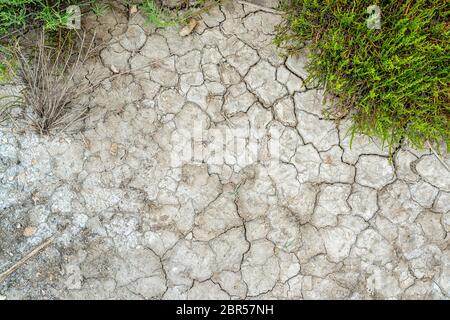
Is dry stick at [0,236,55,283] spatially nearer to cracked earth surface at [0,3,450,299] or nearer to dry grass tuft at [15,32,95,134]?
cracked earth surface at [0,3,450,299]

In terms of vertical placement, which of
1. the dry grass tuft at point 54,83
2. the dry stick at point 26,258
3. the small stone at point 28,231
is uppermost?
the dry grass tuft at point 54,83

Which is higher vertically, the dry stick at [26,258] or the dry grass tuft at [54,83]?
the dry grass tuft at [54,83]

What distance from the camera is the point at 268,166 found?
2953 mm

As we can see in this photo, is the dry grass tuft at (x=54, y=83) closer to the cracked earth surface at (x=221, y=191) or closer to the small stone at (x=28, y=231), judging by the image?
the cracked earth surface at (x=221, y=191)

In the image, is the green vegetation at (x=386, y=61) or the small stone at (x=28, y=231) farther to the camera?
the small stone at (x=28, y=231)

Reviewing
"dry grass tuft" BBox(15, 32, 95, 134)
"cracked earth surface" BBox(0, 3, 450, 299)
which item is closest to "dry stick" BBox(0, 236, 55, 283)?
"cracked earth surface" BBox(0, 3, 450, 299)

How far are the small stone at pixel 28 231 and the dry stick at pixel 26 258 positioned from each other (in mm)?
87

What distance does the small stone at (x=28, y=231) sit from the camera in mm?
2859

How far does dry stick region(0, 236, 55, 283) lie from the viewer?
283 centimetres

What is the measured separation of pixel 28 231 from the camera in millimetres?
2861

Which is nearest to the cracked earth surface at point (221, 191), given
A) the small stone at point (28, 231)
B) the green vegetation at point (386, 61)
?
the small stone at point (28, 231)

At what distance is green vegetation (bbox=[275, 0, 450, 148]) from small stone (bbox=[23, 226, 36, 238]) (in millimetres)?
1833
